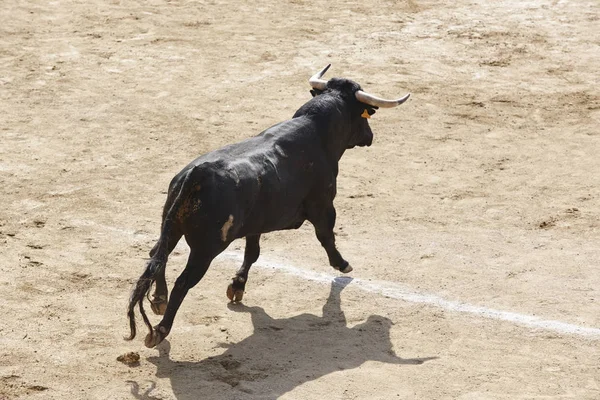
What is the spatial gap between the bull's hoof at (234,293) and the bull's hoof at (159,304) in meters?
0.72

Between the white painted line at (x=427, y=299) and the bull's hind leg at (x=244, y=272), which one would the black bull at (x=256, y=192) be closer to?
the bull's hind leg at (x=244, y=272)

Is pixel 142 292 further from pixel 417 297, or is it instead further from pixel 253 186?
pixel 417 297

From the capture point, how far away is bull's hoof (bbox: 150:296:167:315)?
8688mm

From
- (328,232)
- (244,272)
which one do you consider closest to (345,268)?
(328,232)

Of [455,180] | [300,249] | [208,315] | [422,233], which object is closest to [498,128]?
[455,180]

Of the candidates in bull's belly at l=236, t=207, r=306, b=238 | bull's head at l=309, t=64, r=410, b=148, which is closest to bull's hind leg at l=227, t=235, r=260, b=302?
bull's belly at l=236, t=207, r=306, b=238

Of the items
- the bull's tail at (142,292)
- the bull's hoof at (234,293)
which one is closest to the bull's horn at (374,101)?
the bull's hoof at (234,293)

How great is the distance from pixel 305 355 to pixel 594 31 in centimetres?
957

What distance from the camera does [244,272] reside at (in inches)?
368

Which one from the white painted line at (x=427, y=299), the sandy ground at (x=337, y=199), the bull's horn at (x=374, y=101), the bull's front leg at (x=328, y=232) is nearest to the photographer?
the sandy ground at (x=337, y=199)

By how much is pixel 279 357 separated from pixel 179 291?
2.96 feet

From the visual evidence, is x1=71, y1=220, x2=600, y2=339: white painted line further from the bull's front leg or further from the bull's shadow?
the bull's shadow

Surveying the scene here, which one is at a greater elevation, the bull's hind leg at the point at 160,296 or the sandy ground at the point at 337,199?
the bull's hind leg at the point at 160,296

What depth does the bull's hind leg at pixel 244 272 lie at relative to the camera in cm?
929
